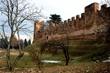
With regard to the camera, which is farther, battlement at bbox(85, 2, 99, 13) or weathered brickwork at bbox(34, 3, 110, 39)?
battlement at bbox(85, 2, 99, 13)

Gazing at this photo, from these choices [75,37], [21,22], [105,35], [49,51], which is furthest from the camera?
[75,37]

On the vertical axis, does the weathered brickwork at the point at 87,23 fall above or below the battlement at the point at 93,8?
below

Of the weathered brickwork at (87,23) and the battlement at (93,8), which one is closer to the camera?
the weathered brickwork at (87,23)

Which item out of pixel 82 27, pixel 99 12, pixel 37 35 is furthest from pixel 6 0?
pixel 37 35

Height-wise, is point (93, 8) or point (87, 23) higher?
point (93, 8)

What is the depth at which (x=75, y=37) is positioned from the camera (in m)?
46.2

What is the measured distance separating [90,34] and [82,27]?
307 cm

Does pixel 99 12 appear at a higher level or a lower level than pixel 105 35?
higher

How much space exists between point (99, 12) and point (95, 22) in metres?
1.65

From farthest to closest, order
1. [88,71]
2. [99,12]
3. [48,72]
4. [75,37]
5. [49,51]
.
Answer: [75,37], [49,51], [99,12], [48,72], [88,71]

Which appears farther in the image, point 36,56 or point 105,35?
point 105,35

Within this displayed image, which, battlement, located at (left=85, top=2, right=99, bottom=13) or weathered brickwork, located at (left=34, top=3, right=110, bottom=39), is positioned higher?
battlement, located at (left=85, top=2, right=99, bottom=13)

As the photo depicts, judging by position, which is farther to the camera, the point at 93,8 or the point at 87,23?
the point at 87,23

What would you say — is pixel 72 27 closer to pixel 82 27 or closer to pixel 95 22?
pixel 82 27
